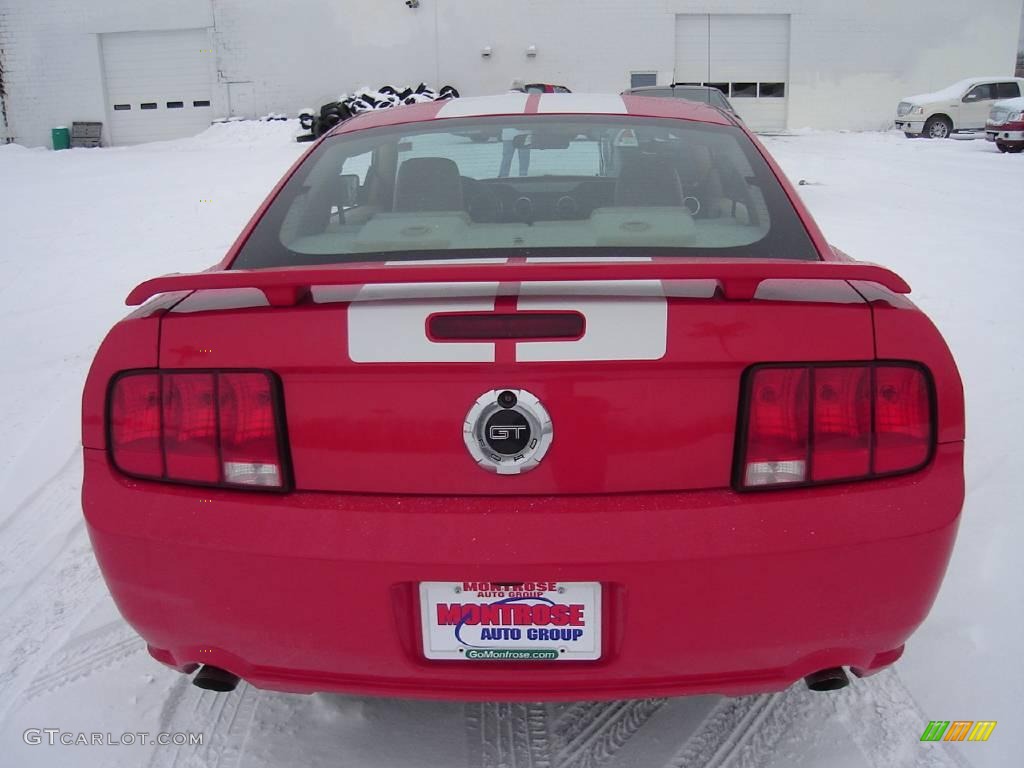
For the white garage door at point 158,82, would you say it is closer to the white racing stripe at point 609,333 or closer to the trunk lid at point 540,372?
the trunk lid at point 540,372

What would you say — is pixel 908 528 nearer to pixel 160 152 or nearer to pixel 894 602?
pixel 894 602

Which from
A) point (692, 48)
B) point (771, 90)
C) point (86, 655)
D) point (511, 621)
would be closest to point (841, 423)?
point (511, 621)

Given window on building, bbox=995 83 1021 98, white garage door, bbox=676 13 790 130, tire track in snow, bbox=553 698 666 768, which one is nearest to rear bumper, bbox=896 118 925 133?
window on building, bbox=995 83 1021 98

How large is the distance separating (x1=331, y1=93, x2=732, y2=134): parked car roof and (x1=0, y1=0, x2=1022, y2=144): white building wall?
22.3 metres

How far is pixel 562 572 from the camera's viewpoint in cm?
159

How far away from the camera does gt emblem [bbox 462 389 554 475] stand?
5.28ft

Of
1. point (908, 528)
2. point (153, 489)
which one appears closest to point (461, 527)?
point (153, 489)

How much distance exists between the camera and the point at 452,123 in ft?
8.87

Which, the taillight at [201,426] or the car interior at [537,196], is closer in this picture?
the taillight at [201,426]

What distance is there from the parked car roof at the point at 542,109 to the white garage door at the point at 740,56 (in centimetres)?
2329

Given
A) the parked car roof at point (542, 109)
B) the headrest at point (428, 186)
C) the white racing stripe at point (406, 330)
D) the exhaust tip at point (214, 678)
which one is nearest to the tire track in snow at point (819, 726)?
the exhaust tip at point (214, 678)

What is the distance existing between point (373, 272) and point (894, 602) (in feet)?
3.88

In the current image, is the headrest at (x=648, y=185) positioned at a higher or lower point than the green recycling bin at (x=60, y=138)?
lower

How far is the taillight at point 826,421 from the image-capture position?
1.65m
